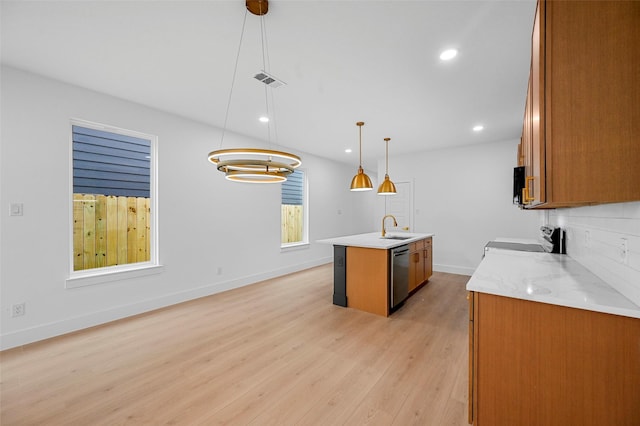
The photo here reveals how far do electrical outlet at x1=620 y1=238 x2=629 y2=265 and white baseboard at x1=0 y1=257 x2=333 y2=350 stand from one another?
180 inches

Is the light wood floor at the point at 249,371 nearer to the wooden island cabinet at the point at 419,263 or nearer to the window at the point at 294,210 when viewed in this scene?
the wooden island cabinet at the point at 419,263

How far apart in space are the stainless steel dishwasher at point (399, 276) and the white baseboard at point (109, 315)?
8.82ft

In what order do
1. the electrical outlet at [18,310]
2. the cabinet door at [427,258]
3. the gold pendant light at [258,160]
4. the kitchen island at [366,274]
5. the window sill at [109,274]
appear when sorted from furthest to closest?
the cabinet door at [427,258]
the kitchen island at [366,274]
the window sill at [109,274]
the electrical outlet at [18,310]
the gold pendant light at [258,160]

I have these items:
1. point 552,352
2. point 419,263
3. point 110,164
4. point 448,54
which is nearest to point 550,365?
point 552,352

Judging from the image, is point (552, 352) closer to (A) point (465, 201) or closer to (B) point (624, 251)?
(B) point (624, 251)

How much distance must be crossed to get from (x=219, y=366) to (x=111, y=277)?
2.03 meters

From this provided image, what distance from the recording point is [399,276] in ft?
12.0

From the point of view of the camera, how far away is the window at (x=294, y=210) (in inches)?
233

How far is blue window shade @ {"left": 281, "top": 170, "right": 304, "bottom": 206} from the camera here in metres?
5.92

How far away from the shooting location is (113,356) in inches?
98.5

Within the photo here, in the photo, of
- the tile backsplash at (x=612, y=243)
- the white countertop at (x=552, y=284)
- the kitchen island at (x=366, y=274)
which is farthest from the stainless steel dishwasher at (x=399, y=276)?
the tile backsplash at (x=612, y=243)

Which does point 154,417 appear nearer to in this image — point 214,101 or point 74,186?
point 74,186

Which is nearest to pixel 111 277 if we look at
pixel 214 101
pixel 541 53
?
pixel 214 101

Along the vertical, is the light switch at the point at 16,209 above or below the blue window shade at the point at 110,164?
below
